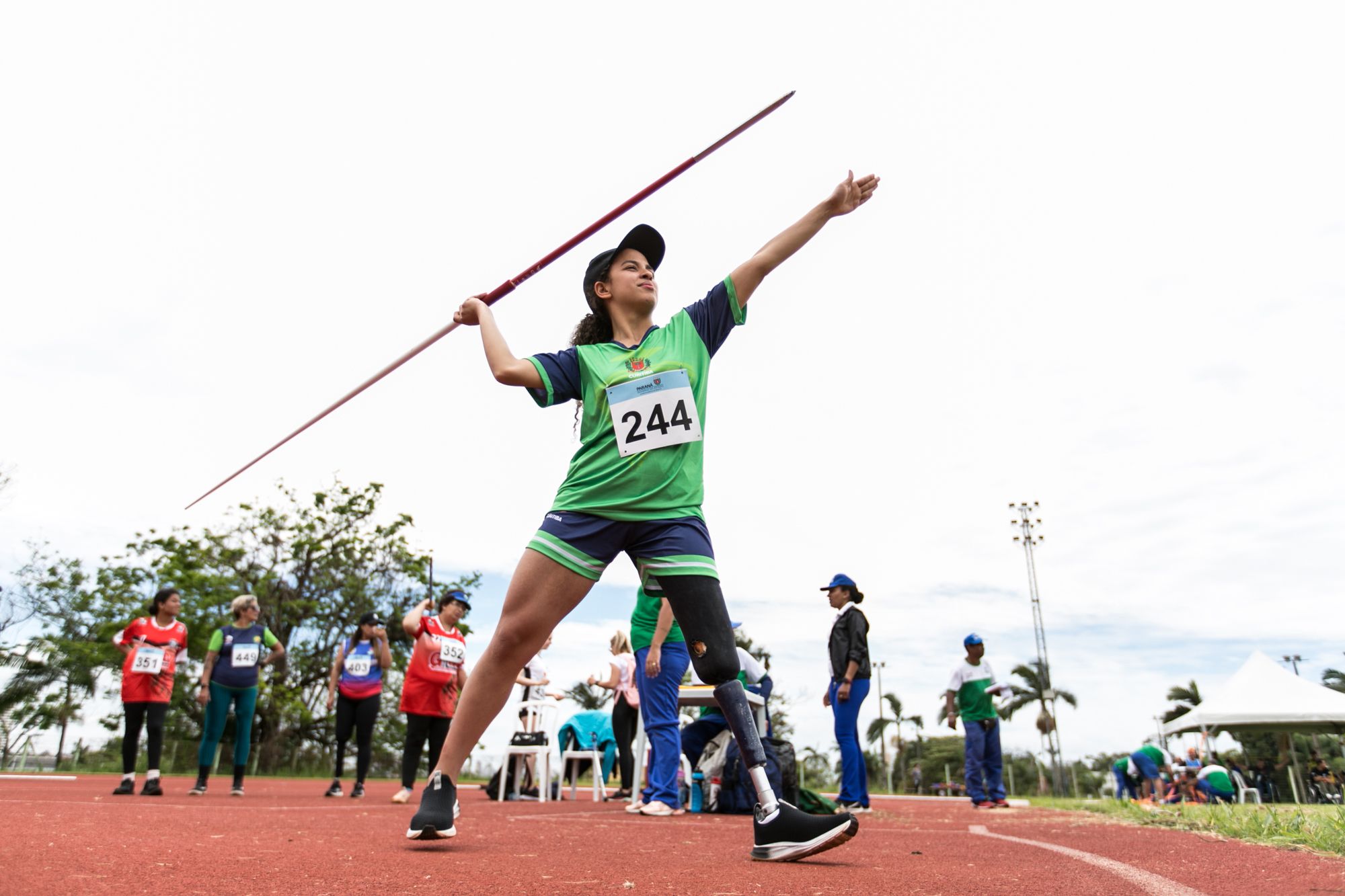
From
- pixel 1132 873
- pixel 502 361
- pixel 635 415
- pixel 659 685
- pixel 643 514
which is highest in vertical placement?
pixel 502 361

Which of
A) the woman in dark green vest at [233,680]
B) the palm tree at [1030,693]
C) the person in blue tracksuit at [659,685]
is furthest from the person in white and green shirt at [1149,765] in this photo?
the palm tree at [1030,693]

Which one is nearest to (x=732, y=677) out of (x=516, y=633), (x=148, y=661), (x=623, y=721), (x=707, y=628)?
(x=707, y=628)

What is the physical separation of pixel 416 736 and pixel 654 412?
5.63 metres

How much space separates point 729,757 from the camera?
276 inches

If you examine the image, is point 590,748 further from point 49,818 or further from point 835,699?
point 49,818

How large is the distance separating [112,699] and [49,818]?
28.7 meters

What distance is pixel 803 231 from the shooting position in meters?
3.37

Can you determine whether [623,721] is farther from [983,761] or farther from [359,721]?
[983,761]

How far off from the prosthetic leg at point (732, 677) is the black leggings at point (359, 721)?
633cm

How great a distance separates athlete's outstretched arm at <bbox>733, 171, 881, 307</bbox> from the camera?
11.0 feet

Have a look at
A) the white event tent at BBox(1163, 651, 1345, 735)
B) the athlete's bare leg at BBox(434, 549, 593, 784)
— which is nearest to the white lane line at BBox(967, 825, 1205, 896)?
the athlete's bare leg at BBox(434, 549, 593, 784)

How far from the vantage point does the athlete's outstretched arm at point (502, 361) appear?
10.5 ft

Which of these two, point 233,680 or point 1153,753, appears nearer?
point 233,680

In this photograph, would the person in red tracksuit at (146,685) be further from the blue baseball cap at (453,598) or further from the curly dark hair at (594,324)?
the curly dark hair at (594,324)
